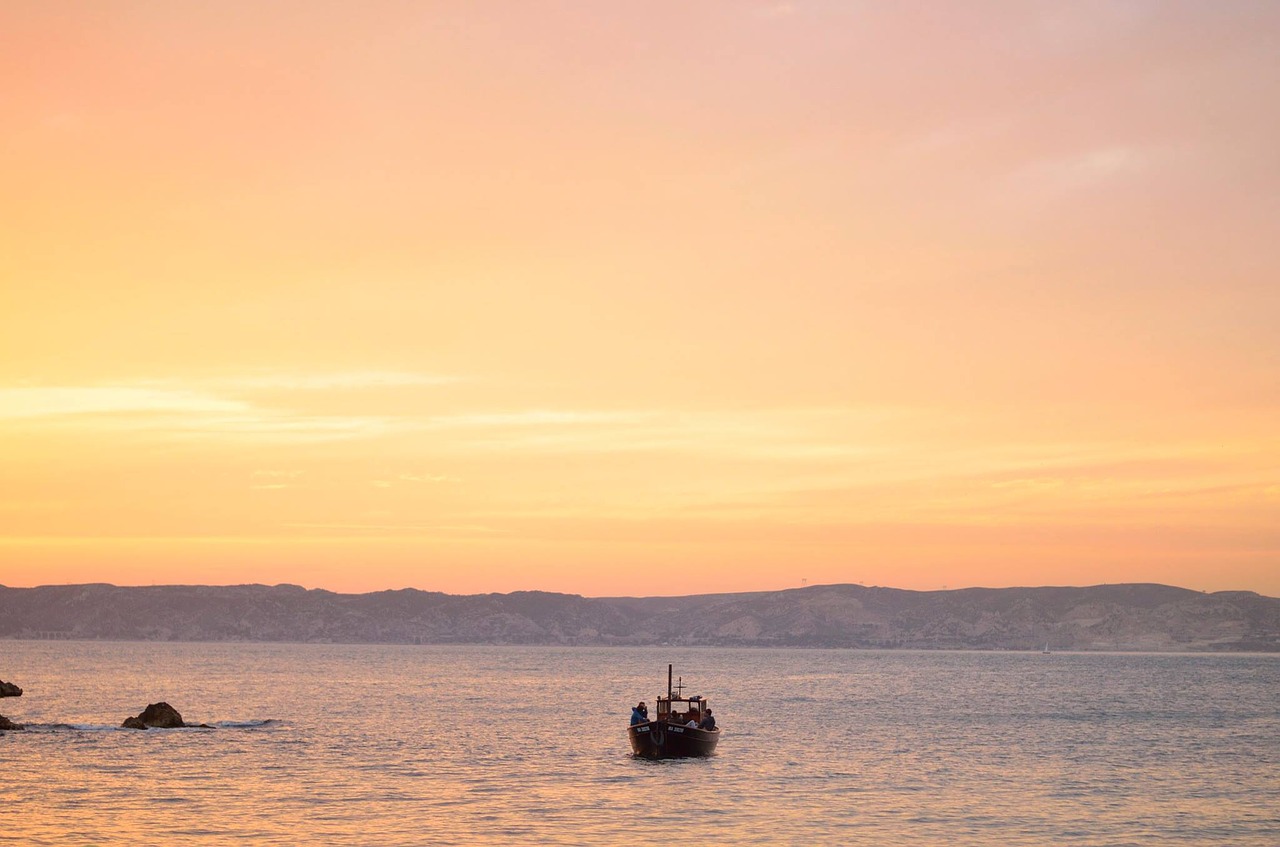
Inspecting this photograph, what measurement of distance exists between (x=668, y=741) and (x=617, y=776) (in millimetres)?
6816

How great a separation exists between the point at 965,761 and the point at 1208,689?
378 ft

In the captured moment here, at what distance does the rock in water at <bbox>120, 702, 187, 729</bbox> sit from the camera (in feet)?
282

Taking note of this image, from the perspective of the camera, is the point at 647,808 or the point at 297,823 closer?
the point at 297,823

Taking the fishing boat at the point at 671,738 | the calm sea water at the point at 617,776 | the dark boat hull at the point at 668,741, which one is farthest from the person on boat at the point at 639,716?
the calm sea water at the point at 617,776

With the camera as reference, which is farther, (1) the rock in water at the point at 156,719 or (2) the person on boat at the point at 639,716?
(1) the rock in water at the point at 156,719

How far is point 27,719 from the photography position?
93.8 m

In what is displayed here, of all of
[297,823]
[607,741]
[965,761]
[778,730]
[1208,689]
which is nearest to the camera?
[297,823]

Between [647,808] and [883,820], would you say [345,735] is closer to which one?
[647,808]

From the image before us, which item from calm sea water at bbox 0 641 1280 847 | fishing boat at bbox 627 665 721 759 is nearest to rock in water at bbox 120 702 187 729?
calm sea water at bbox 0 641 1280 847

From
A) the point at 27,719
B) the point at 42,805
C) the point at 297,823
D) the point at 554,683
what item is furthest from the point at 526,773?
the point at 554,683

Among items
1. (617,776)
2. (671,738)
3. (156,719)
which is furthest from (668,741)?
(156,719)

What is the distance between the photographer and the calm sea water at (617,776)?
45.6 meters

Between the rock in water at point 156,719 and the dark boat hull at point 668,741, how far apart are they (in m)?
35.7

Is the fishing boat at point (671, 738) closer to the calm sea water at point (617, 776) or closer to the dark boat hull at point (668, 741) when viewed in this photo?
the dark boat hull at point (668, 741)
